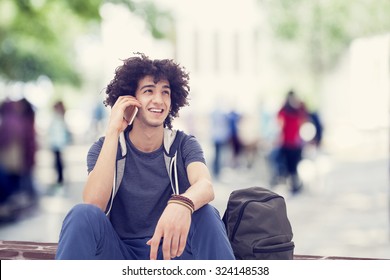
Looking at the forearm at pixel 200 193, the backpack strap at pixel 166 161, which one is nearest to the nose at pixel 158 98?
the backpack strap at pixel 166 161

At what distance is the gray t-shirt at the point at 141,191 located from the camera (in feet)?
8.55

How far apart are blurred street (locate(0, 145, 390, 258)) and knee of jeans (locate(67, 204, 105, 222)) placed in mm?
3842

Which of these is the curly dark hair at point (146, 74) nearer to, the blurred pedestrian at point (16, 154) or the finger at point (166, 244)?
the finger at point (166, 244)

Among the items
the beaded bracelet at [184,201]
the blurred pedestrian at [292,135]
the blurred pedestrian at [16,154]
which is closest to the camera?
the beaded bracelet at [184,201]

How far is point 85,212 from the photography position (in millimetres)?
2328

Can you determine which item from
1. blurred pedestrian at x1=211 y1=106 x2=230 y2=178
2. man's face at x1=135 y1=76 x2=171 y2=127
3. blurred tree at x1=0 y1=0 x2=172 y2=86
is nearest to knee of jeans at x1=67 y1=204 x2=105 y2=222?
man's face at x1=135 y1=76 x2=171 y2=127

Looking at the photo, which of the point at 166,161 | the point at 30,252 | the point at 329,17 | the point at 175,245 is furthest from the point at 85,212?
the point at 329,17

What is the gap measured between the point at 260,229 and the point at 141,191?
18.5 inches

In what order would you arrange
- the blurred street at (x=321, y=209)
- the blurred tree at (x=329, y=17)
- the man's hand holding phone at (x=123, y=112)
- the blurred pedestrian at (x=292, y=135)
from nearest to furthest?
the man's hand holding phone at (x=123, y=112)
the blurred street at (x=321, y=209)
the blurred pedestrian at (x=292, y=135)
the blurred tree at (x=329, y=17)

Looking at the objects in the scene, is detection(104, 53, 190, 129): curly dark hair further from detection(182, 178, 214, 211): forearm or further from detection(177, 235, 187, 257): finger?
detection(177, 235, 187, 257): finger

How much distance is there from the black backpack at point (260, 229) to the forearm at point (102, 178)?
513mm

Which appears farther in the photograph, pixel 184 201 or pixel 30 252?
pixel 30 252

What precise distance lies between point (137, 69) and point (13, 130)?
5652 mm

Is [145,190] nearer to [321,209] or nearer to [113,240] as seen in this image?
[113,240]
